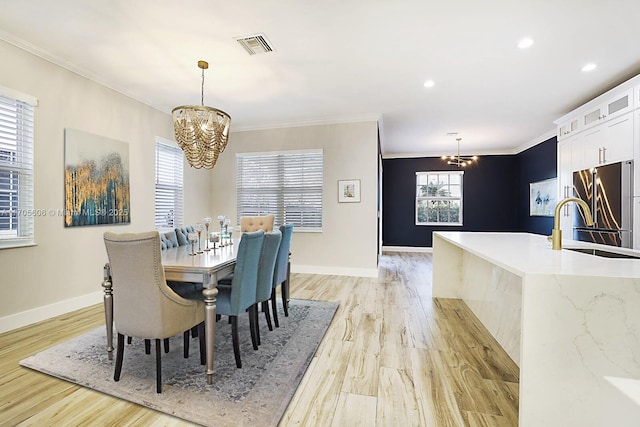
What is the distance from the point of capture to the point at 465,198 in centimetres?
840

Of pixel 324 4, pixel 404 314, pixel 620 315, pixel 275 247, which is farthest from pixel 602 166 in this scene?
pixel 275 247

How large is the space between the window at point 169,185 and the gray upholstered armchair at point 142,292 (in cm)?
306

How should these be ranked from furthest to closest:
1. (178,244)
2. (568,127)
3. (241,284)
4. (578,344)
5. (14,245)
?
(568,127), (178,244), (14,245), (241,284), (578,344)

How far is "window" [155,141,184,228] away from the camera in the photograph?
187 inches

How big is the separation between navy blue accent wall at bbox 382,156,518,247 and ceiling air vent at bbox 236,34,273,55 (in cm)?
634

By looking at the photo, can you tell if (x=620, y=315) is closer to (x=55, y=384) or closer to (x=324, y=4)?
(x=324, y=4)

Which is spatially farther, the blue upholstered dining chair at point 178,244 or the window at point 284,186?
the window at point 284,186

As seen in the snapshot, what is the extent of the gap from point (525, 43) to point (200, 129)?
10.8ft

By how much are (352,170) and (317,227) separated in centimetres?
120

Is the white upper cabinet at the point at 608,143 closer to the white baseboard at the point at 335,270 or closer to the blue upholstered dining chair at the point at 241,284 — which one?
the white baseboard at the point at 335,270

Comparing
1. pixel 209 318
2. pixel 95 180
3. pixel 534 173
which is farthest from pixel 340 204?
pixel 534 173

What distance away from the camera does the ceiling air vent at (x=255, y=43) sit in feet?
9.25

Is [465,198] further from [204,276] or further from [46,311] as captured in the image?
[46,311]

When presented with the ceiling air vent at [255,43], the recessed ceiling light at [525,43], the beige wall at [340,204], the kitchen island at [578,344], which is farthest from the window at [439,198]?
the kitchen island at [578,344]
